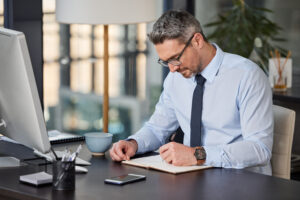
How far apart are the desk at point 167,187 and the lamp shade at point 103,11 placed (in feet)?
3.93

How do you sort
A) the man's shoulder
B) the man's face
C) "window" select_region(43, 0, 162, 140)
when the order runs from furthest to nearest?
"window" select_region(43, 0, 162, 140)
the man's shoulder
the man's face

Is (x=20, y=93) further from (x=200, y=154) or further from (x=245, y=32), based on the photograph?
(x=245, y=32)

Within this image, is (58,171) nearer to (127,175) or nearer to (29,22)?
(127,175)

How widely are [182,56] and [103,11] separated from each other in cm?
91

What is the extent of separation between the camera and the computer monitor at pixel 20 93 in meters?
2.24

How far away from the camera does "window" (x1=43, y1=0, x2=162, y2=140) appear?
14.6ft

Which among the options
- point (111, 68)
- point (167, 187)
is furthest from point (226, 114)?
point (111, 68)

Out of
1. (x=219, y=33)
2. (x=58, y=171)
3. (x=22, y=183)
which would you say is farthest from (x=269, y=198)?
(x=219, y=33)

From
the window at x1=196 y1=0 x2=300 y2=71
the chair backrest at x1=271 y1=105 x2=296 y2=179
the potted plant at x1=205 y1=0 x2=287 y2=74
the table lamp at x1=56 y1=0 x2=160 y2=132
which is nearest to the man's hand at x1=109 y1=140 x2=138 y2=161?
the chair backrest at x1=271 y1=105 x2=296 y2=179

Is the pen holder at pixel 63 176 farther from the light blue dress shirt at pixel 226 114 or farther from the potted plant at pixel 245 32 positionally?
the potted plant at pixel 245 32

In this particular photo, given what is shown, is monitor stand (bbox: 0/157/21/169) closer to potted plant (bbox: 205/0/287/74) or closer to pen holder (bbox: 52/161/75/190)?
pen holder (bbox: 52/161/75/190)

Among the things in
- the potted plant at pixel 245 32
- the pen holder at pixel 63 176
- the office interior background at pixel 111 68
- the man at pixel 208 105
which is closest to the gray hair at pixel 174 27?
the man at pixel 208 105

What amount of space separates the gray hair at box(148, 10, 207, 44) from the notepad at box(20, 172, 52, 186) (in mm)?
777

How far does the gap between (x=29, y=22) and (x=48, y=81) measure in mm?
625
